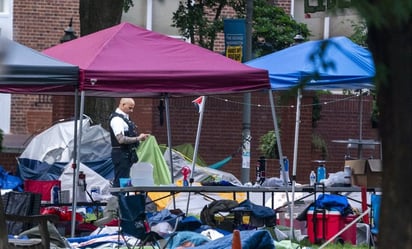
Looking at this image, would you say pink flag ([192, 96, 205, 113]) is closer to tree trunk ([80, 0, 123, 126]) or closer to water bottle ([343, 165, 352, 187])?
tree trunk ([80, 0, 123, 126])

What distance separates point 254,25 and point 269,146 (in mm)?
2602

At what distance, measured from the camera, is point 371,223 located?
12.2m

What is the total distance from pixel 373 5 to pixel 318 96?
62.0 feet

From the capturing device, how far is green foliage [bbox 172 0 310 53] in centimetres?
2091

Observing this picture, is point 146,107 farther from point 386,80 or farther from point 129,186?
point 386,80

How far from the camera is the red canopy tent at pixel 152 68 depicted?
39.4ft

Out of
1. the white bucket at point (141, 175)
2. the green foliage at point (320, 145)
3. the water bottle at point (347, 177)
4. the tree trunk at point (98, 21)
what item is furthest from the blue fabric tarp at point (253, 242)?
the green foliage at point (320, 145)

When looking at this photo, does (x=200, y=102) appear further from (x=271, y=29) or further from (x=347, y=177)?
(x=271, y=29)

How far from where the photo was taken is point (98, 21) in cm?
1938

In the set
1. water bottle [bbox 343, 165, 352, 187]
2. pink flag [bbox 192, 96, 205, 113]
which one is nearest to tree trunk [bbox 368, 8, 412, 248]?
water bottle [bbox 343, 165, 352, 187]

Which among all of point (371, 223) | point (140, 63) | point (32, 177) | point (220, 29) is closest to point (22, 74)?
point (140, 63)

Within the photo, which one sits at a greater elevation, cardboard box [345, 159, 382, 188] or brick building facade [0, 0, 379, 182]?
brick building facade [0, 0, 379, 182]

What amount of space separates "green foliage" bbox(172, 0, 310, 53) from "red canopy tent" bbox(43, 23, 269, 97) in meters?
7.80

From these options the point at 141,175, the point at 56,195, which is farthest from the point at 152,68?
the point at 56,195
